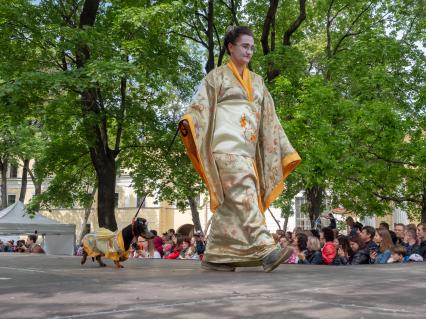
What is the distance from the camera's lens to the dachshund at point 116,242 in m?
7.99

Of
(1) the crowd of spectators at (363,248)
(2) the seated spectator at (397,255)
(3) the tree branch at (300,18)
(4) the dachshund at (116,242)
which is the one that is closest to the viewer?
(4) the dachshund at (116,242)

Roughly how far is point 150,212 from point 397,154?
105 feet

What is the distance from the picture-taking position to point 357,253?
10.2 m

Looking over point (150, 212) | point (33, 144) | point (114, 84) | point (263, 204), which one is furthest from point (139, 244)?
point (150, 212)

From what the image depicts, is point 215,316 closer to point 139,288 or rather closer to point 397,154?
point 139,288

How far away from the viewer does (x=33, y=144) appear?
30.3 metres

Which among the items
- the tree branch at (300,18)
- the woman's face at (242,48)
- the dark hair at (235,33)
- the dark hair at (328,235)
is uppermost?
the tree branch at (300,18)

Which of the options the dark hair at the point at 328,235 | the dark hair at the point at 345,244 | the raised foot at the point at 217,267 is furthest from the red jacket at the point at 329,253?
the raised foot at the point at 217,267

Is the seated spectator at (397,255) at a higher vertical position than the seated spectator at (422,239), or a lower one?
lower

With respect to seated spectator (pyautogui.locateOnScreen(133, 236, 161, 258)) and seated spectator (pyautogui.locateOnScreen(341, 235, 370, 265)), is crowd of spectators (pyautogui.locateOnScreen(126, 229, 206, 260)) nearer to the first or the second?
seated spectator (pyautogui.locateOnScreen(133, 236, 161, 258))

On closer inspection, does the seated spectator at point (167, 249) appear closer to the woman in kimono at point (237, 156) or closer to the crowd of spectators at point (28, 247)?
the crowd of spectators at point (28, 247)

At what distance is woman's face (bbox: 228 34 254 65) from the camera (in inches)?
272

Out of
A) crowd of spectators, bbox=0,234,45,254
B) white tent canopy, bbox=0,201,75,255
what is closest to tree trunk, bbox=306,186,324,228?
white tent canopy, bbox=0,201,75,255

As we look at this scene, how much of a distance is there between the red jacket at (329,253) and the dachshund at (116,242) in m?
3.07
